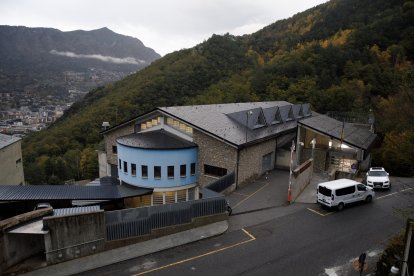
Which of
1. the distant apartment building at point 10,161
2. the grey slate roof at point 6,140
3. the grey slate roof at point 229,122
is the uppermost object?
the grey slate roof at point 229,122

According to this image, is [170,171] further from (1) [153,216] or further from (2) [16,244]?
(2) [16,244]

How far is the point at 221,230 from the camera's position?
18797 mm

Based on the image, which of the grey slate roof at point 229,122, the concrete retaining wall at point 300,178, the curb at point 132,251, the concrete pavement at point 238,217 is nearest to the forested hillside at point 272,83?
the grey slate roof at point 229,122

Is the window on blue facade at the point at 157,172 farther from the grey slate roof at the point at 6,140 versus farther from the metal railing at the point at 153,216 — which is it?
the grey slate roof at the point at 6,140

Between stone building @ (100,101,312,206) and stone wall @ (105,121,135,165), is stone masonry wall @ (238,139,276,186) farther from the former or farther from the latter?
stone wall @ (105,121,135,165)

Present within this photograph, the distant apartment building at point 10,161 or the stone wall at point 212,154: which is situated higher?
the stone wall at point 212,154

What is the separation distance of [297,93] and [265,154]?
144 feet

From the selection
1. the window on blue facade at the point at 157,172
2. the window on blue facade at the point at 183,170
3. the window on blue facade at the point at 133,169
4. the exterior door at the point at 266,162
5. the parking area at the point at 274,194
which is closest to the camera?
the parking area at the point at 274,194

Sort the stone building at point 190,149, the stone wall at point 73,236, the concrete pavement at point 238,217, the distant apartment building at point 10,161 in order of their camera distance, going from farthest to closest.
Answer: the distant apartment building at point 10,161, the stone building at point 190,149, the concrete pavement at point 238,217, the stone wall at point 73,236

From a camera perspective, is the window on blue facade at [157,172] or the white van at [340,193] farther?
the window on blue facade at [157,172]

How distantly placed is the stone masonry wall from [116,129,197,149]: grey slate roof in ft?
15.1

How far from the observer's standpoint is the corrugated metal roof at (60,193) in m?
20.7

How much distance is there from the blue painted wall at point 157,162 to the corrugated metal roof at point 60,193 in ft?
4.68

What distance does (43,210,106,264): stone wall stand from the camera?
15.1 metres
